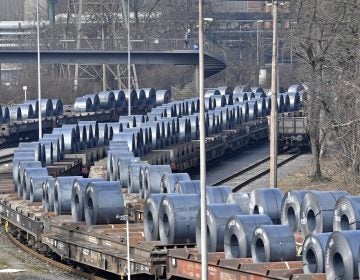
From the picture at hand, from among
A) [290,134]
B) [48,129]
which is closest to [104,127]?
[290,134]

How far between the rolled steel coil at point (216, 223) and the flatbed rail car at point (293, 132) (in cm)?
3566

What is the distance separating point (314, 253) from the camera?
21.9 m

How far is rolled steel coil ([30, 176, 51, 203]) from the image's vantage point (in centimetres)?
3719

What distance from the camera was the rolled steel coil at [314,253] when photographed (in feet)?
71.2

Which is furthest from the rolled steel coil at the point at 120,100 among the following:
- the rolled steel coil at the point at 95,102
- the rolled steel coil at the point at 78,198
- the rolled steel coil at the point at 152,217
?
the rolled steel coil at the point at 152,217

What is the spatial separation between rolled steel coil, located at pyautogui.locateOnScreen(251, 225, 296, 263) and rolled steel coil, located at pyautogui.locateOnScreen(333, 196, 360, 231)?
1335 millimetres

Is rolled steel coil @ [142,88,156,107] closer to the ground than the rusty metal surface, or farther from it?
farther from it

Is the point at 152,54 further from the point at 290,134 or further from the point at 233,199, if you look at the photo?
the point at 233,199

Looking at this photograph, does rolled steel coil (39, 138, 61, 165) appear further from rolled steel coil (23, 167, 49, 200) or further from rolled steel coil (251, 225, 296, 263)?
rolled steel coil (251, 225, 296, 263)

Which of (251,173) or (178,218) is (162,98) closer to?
(251,173)

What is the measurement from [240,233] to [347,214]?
2.13 metres

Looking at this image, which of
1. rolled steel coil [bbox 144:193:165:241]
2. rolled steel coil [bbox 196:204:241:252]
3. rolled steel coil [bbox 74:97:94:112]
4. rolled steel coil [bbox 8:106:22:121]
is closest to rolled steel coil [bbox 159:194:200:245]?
rolled steel coil [bbox 144:193:165:241]

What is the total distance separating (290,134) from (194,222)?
1393 inches

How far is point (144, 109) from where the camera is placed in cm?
8638
